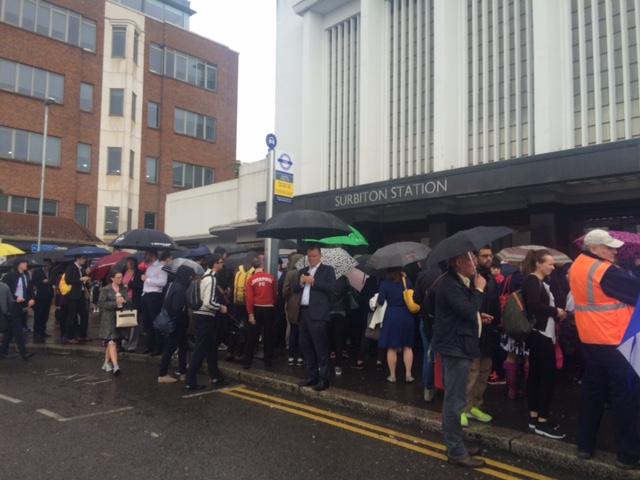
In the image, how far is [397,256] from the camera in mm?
7156

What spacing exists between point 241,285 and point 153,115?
1132 inches

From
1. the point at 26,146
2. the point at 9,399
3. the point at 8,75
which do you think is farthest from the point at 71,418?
the point at 8,75

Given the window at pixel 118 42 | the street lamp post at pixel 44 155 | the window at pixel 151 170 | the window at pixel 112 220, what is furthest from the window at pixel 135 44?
the window at pixel 112 220

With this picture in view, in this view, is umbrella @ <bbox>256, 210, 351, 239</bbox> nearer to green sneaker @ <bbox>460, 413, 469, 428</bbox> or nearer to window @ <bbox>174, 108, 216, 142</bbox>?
green sneaker @ <bbox>460, 413, 469, 428</bbox>

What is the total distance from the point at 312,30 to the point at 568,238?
34.3 ft

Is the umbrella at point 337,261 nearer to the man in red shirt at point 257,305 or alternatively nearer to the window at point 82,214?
the man in red shirt at point 257,305

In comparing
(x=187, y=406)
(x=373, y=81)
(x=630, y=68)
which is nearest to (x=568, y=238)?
(x=630, y=68)

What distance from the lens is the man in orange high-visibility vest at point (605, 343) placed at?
415 centimetres

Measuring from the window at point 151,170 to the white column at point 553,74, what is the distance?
2715 centimetres

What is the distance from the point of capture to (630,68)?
1061cm

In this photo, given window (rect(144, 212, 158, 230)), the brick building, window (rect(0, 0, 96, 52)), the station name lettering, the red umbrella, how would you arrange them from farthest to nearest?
window (rect(144, 212, 158, 230)) → the brick building → window (rect(0, 0, 96, 52)) → the red umbrella → the station name lettering

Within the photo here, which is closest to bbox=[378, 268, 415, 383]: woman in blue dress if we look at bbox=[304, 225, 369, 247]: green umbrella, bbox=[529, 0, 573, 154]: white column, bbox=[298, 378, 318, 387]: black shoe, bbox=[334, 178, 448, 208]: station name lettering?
bbox=[298, 378, 318, 387]: black shoe

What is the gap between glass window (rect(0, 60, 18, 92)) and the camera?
2769 centimetres

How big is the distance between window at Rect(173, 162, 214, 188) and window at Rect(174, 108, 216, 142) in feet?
7.24
